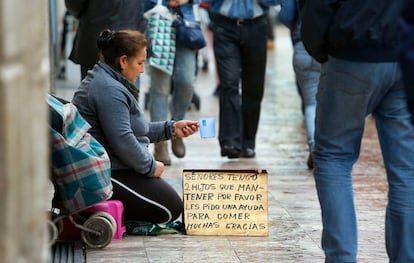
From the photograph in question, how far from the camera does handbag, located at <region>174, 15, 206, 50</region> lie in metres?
8.14

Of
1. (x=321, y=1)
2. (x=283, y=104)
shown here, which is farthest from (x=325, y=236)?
(x=283, y=104)

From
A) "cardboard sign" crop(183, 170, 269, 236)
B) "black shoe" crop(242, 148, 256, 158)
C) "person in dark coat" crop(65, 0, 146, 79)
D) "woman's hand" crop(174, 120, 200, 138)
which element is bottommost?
"black shoe" crop(242, 148, 256, 158)

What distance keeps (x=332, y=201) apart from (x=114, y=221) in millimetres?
1355

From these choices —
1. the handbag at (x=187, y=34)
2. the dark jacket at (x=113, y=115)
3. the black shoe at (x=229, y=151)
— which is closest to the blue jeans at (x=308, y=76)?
the black shoe at (x=229, y=151)

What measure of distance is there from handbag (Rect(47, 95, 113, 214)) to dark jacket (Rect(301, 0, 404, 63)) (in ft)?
4.02

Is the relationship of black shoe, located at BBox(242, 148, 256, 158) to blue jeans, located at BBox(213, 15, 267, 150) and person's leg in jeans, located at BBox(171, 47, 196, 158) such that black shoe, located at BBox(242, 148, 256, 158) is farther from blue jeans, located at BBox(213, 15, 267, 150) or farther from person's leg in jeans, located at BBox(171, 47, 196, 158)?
person's leg in jeans, located at BBox(171, 47, 196, 158)

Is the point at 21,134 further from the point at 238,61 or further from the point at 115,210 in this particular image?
the point at 238,61

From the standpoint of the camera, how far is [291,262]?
5367 millimetres

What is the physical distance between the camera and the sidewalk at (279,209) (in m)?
5.47

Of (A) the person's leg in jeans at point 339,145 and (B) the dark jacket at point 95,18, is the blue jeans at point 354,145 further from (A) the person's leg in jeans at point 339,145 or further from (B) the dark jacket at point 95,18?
(B) the dark jacket at point 95,18

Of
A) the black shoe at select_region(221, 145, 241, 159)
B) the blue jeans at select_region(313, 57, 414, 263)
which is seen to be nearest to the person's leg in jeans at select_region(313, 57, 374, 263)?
the blue jeans at select_region(313, 57, 414, 263)

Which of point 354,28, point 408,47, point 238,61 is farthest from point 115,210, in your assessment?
point 238,61

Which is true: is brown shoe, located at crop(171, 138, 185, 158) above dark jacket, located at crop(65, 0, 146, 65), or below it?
below

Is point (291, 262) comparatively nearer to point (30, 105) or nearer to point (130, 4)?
point (130, 4)
